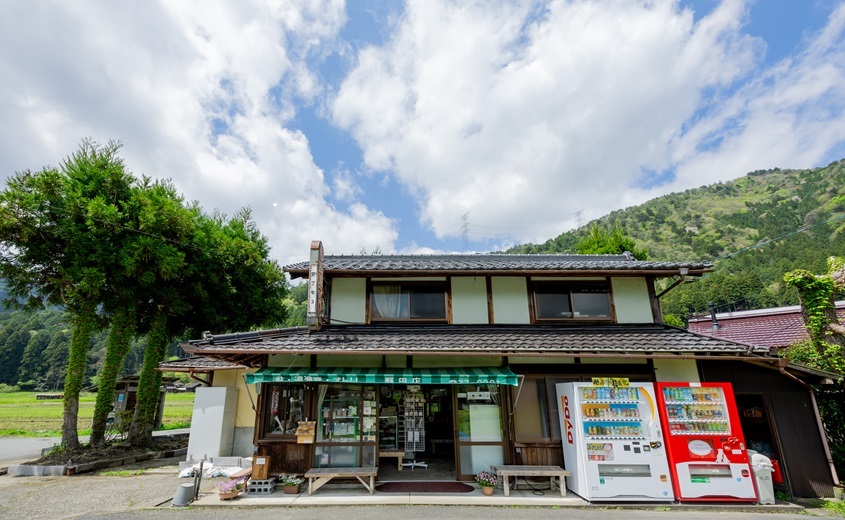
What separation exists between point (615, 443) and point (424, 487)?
4.12m

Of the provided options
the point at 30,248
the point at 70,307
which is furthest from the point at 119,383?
the point at 30,248

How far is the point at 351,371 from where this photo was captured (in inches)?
327

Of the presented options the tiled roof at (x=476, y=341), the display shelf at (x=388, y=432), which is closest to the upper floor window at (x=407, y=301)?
the tiled roof at (x=476, y=341)

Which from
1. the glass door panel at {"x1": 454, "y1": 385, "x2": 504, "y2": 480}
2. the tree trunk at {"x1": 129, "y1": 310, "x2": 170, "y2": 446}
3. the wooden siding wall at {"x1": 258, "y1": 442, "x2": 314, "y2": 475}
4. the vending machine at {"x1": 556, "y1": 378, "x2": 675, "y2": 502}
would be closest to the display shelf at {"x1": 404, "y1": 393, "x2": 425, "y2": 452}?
the glass door panel at {"x1": 454, "y1": 385, "x2": 504, "y2": 480}

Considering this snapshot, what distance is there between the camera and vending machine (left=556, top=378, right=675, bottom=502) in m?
7.30

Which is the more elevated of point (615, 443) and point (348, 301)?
point (348, 301)

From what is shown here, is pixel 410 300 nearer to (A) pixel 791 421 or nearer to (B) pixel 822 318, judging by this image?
(A) pixel 791 421

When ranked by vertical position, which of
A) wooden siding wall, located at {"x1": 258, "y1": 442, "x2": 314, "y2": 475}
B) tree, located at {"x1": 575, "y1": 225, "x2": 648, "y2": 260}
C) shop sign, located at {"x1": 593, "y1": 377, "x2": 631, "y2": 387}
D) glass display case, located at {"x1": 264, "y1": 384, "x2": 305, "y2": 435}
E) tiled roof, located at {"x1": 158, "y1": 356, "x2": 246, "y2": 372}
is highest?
tree, located at {"x1": 575, "y1": 225, "x2": 648, "y2": 260}

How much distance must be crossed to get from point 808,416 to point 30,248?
22.0 m

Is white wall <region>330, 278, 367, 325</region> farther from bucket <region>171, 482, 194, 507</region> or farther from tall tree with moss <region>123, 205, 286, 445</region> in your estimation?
tall tree with moss <region>123, 205, 286, 445</region>

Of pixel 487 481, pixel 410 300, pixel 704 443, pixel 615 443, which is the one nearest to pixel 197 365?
pixel 410 300

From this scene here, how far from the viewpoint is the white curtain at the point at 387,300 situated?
32.9 feet

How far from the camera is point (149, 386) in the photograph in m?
14.7

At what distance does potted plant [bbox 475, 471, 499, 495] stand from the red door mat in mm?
386
